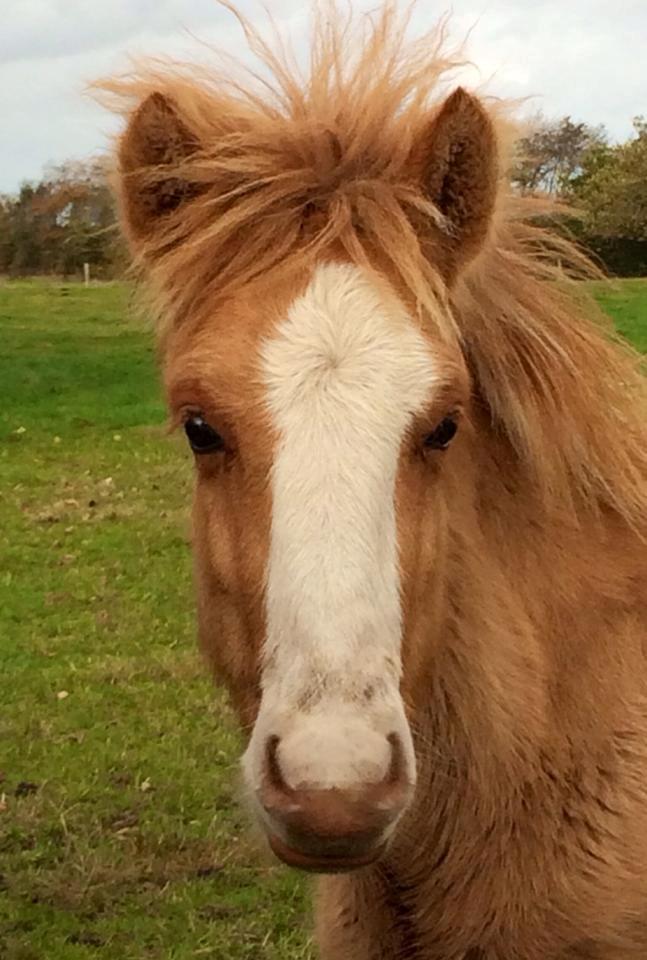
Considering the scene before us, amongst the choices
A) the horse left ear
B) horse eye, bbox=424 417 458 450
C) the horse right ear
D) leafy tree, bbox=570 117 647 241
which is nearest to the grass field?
the horse right ear

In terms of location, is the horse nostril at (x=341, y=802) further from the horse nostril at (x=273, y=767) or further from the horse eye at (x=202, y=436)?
the horse eye at (x=202, y=436)

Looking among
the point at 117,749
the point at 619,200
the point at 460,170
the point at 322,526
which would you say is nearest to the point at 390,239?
the point at 460,170

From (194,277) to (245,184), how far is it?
254mm

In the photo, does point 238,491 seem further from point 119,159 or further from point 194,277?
point 119,159

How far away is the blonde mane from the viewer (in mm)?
2932

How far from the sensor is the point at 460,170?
2.94 metres

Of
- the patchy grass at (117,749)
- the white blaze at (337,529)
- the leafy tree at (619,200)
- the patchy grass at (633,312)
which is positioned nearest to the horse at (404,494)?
the white blaze at (337,529)

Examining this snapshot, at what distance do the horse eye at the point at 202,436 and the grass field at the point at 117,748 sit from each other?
2.64ft

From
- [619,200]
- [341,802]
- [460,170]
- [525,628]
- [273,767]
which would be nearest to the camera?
[341,802]

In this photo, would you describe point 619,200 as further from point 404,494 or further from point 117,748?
point 404,494

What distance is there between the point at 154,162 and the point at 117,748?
434 cm

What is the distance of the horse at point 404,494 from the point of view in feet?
8.08

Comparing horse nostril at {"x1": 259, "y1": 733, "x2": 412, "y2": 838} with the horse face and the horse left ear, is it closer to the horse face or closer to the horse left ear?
the horse face

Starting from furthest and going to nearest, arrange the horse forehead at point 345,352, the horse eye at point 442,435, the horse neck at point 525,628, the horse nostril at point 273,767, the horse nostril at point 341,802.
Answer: the horse neck at point 525,628
the horse eye at point 442,435
the horse forehead at point 345,352
the horse nostril at point 273,767
the horse nostril at point 341,802
